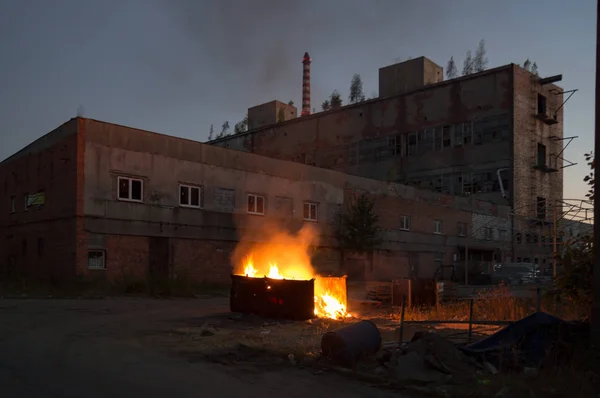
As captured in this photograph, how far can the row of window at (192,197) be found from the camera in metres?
26.3

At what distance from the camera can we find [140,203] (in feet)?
87.4

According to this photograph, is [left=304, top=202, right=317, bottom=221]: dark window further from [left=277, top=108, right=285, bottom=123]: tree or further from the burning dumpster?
[left=277, top=108, right=285, bottom=123]: tree

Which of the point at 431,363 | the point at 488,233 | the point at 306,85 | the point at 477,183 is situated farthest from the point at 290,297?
the point at 306,85

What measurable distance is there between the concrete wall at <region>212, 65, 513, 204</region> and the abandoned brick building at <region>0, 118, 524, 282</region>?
68.6 feet

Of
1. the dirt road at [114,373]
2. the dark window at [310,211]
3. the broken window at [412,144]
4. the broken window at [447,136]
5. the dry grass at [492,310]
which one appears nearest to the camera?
the dirt road at [114,373]

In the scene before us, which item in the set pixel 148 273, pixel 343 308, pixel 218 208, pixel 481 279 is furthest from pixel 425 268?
pixel 343 308

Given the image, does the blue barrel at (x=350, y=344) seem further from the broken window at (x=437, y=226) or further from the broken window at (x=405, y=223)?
the broken window at (x=437, y=226)

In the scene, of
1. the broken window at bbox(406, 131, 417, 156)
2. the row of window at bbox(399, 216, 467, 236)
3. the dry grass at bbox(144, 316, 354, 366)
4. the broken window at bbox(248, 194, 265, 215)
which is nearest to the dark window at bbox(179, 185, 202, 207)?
the broken window at bbox(248, 194, 265, 215)

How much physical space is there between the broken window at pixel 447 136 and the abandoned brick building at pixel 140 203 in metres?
21.0

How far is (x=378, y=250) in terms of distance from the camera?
40344 mm

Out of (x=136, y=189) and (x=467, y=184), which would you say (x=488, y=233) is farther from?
(x=136, y=189)

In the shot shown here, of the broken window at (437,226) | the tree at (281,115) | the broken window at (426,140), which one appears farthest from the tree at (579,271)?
the tree at (281,115)

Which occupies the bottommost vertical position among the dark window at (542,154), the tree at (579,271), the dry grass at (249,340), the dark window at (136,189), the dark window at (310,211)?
the dry grass at (249,340)

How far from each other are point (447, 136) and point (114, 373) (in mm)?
50737
